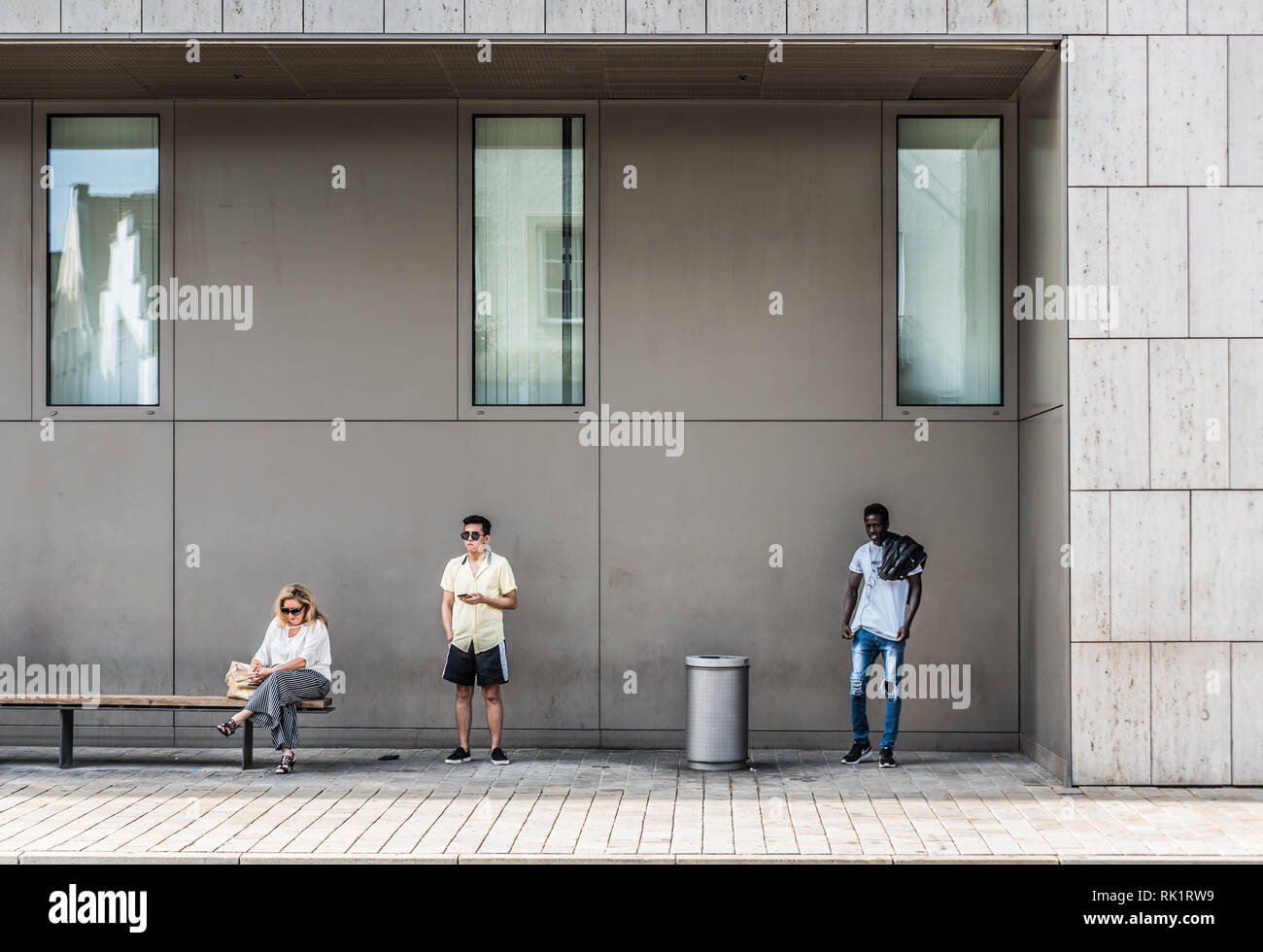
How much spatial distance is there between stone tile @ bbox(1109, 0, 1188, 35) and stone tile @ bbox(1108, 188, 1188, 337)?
3.95 feet

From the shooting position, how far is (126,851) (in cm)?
775

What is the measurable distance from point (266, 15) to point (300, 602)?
4515 mm

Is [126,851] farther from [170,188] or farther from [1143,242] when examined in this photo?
[1143,242]

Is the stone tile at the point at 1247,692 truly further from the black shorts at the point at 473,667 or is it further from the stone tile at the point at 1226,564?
the black shorts at the point at 473,667

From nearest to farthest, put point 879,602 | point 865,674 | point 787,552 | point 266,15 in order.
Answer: point 266,15
point 879,602
point 865,674
point 787,552

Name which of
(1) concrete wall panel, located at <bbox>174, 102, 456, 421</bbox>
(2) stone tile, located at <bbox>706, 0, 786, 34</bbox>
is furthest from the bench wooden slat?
(2) stone tile, located at <bbox>706, 0, 786, 34</bbox>

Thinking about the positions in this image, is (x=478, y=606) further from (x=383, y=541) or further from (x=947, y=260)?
(x=947, y=260)

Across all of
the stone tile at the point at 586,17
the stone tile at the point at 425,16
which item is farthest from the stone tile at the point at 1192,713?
the stone tile at the point at 425,16

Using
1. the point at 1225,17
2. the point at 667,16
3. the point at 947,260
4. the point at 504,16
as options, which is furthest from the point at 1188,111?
the point at 504,16

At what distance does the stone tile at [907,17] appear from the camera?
33.8 feet

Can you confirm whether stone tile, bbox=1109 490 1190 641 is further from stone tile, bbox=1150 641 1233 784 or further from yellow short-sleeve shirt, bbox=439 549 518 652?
yellow short-sleeve shirt, bbox=439 549 518 652

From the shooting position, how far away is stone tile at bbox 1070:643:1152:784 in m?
10.1

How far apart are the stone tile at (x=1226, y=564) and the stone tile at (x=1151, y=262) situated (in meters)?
1.30

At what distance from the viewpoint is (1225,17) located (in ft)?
33.4
